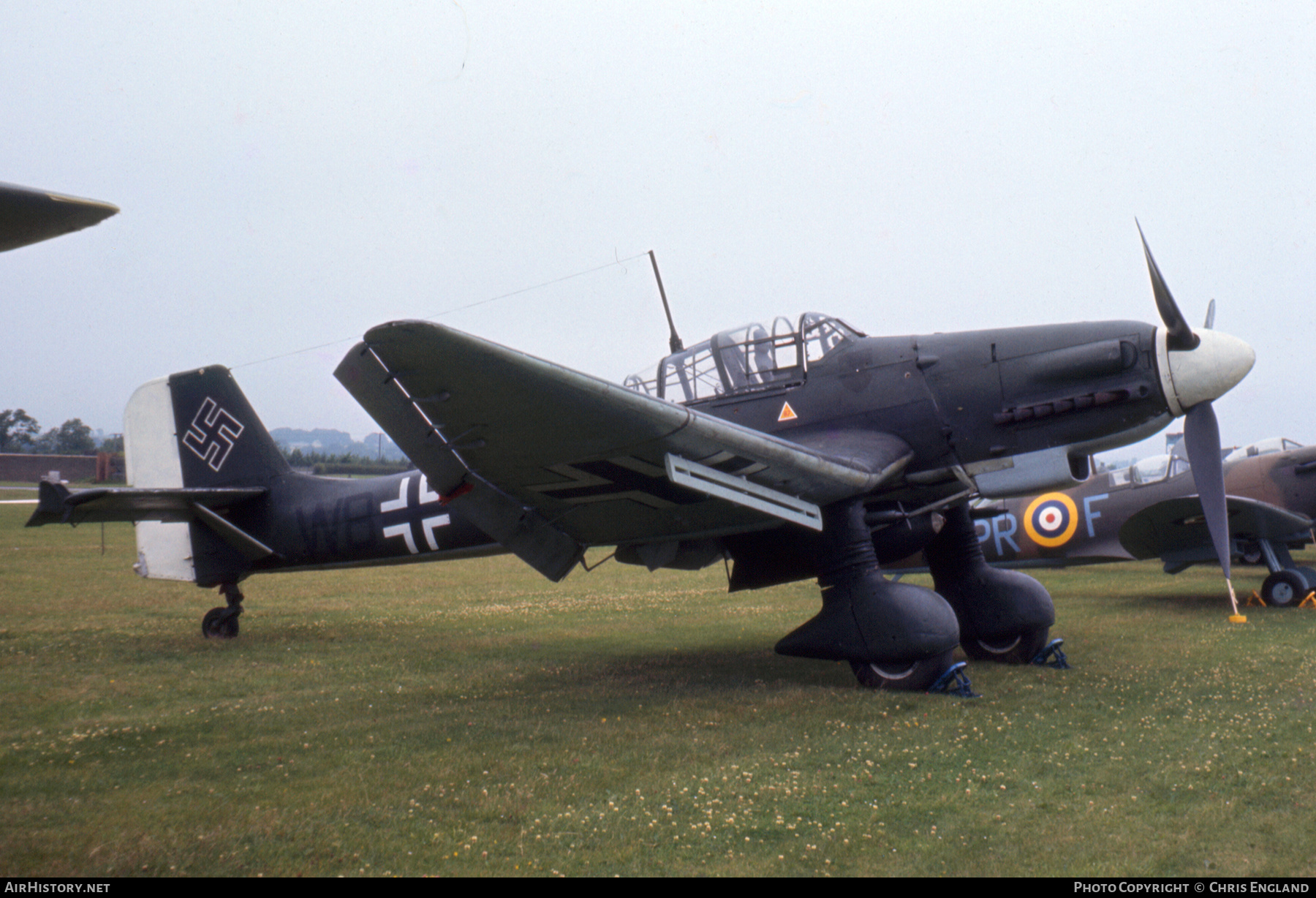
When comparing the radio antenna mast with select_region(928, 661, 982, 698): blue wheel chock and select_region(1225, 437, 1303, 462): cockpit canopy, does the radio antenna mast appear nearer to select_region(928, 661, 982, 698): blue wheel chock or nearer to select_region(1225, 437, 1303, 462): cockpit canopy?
select_region(928, 661, 982, 698): blue wheel chock

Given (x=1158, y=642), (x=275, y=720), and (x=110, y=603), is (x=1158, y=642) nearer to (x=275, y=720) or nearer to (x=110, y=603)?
(x=275, y=720)

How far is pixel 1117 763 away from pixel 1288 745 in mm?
1025

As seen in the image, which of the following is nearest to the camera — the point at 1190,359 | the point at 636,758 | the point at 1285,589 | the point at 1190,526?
the point at 636,758

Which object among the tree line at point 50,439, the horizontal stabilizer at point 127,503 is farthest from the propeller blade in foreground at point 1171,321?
the tree line at point 50,439

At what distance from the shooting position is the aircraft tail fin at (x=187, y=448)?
927cm

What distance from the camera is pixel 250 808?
12.0ft

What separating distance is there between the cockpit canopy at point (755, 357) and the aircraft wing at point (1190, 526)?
6.43 meters

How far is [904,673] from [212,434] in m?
7.73

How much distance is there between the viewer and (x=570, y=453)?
519cm

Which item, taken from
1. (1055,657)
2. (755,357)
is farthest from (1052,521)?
(755,357)

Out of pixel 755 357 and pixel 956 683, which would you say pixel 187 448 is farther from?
pixel 956 683

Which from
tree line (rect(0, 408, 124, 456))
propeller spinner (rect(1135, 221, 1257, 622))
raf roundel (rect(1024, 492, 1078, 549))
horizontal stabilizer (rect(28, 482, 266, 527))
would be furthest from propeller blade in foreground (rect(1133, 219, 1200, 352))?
tree line (rect(0, 408, 124, 456))

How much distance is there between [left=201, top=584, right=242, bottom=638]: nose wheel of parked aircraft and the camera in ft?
29.3
